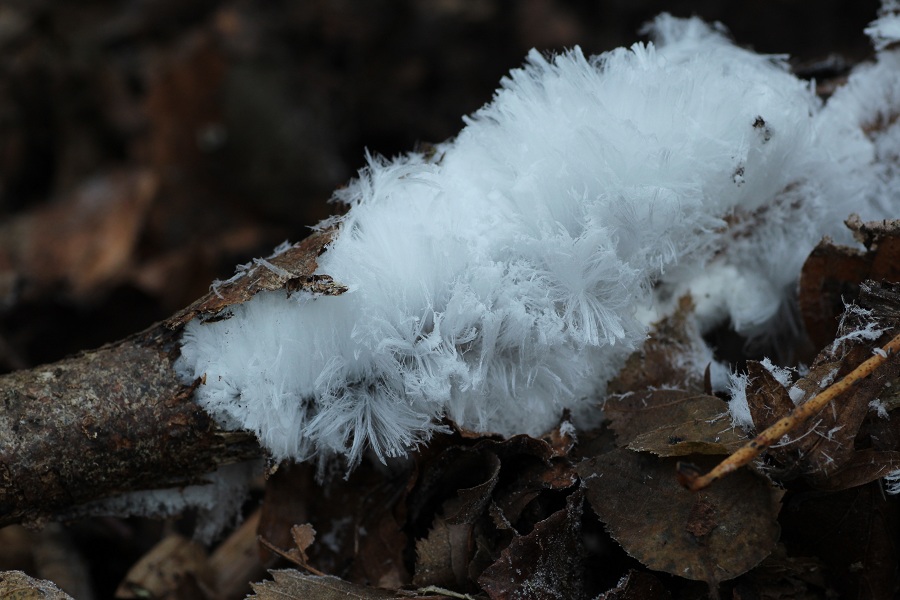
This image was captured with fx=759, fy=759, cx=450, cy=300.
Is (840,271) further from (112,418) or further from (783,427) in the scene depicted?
(112,418)

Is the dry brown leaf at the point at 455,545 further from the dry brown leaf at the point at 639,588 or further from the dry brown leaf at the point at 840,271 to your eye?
the dry brown leaf at the point at 840,271

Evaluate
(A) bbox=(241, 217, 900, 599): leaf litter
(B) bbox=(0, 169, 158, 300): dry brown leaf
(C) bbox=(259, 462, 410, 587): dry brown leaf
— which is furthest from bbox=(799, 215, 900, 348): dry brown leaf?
(B) bbox=(0, 169, 158, 300): dry brown leaf

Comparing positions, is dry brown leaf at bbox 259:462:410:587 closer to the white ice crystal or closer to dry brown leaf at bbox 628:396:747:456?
the white ice crystal

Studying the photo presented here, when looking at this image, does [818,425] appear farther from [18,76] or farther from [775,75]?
[18,76]

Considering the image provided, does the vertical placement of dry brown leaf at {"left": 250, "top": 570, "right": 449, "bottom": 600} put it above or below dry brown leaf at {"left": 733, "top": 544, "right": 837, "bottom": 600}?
above

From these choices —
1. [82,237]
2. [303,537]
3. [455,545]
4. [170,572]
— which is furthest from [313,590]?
[82,237]

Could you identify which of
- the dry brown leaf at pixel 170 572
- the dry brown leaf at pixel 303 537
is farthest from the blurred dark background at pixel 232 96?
the dry brown leaf at pixel 303 537
